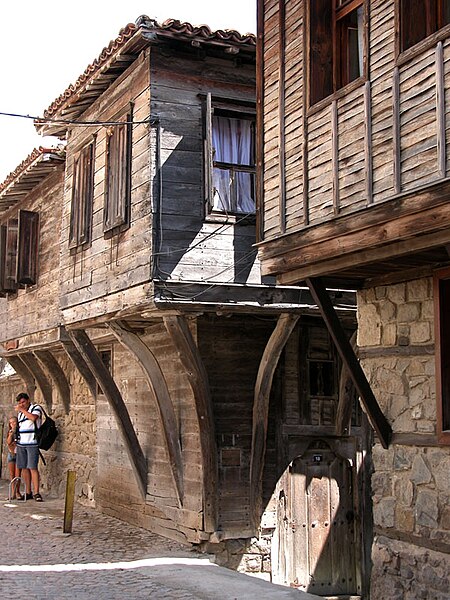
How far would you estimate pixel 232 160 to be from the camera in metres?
10.5

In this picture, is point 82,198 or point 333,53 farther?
point 82,198

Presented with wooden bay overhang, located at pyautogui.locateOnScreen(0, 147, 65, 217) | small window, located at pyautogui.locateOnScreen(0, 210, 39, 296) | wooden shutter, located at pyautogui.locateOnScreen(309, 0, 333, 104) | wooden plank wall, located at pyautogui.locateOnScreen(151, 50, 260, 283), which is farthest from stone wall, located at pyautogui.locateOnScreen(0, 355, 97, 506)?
wooden shutter, located at pyautogui.locateOnScreen(309, 0, 333, 104)

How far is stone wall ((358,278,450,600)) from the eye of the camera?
654 cm

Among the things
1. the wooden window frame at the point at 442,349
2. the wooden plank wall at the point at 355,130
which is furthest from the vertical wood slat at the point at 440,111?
the wooden window frame at the point at 442,349

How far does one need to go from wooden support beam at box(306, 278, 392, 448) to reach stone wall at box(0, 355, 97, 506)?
804 cm

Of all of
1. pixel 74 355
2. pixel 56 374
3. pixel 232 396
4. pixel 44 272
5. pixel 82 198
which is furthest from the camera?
pixel 56 374

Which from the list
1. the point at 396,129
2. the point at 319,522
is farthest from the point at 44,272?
the point at 396,129

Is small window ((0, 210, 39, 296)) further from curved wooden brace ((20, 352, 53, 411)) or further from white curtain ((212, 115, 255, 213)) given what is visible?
white curtain ((212, 115, 255, 213))

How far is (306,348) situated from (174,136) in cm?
352

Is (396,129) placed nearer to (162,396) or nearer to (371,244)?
(371,244)

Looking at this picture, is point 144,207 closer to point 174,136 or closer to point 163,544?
point 174,136

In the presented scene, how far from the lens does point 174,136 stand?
10117 millimetres

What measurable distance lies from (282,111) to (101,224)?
432cm

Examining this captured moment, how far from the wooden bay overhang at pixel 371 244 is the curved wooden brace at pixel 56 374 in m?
8.95
